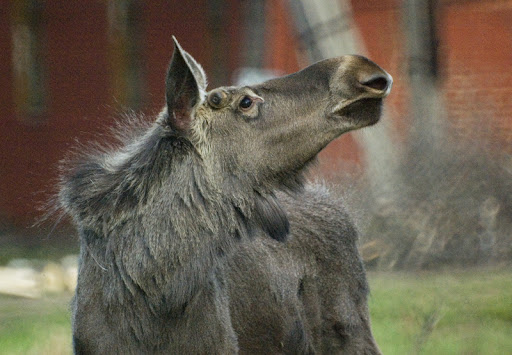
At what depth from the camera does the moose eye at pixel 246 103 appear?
5168 mm

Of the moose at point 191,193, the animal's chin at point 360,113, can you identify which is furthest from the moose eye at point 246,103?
the animal's chin at point 360,113

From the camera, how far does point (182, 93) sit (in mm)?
4996

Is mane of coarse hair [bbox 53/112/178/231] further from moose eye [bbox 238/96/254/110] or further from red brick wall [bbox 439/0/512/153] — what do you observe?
red brick wall [bbox 439/0/512/153]

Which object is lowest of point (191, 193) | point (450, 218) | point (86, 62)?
point (450, 218)

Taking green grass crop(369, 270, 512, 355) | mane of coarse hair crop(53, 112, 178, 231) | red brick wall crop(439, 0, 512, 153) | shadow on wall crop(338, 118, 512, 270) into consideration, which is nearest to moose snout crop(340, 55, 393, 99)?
mane of coarse hair crop(53, 112, 178, 231)

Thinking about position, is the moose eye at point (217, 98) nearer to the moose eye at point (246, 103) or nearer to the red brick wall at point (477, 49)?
the moose eye at point (246, 103)

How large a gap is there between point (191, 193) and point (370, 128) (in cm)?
134

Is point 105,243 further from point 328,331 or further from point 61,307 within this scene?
point 61,307

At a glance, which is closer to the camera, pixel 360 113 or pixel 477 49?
pixel 360 113

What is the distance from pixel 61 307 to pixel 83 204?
16.6ft

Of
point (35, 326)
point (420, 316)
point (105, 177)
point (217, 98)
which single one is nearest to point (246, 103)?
point (217, 98)

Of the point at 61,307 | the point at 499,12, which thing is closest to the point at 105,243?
the point at 61,307

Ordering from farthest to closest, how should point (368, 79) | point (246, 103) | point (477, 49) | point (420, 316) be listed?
point (477, 49), point (420, 316), point (246, 103), point (368, 79)

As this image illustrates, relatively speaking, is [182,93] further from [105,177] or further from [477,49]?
[477,49]
